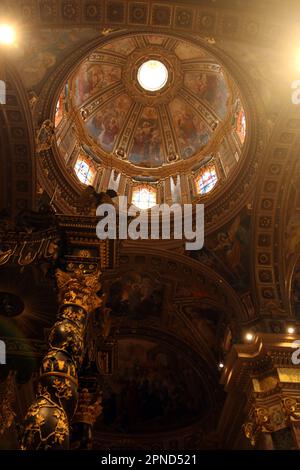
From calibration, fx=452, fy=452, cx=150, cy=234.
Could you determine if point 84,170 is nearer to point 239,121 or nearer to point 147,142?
point 147,142

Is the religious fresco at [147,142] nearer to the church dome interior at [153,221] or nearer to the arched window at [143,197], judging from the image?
the church dome interior at [153,221]

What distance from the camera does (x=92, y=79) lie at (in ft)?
52.8

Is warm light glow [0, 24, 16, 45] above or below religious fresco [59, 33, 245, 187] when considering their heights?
below

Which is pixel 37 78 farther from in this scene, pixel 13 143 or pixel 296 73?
pixel 296 73

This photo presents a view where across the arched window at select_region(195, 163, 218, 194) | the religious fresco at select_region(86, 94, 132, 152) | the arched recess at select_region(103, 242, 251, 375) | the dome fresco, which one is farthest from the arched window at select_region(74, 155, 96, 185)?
the arched window at select_region(195, 163, 218, 194)

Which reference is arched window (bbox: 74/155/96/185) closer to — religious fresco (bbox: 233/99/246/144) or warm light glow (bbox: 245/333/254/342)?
religious fresco (bbox: 233/99/246/144)

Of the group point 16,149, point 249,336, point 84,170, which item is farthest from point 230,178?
point 16,149

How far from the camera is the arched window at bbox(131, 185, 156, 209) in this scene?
15633 millimetres

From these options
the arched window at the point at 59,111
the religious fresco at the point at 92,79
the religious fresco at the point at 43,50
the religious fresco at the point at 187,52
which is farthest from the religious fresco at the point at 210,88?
the religious fresco at the point at 43,50

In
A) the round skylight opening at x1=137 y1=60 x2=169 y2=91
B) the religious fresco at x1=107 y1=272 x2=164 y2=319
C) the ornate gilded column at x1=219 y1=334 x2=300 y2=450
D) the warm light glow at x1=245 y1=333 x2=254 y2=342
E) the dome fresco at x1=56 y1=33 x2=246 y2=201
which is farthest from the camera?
the round skylight opening at x1=137 y1=60 x2=169 y2=91

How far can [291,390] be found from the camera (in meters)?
9.85

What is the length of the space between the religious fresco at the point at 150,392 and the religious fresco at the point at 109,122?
7.26 metres

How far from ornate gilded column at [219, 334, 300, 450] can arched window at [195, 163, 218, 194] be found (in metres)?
5.69
